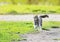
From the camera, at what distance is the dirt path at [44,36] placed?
962 cm

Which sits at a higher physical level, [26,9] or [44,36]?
[44,36]

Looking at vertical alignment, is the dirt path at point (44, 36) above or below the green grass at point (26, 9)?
above

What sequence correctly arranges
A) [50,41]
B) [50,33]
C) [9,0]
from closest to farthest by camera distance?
1. [50,41]
2. [50,33]
3. [9,0]

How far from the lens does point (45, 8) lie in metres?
21.4

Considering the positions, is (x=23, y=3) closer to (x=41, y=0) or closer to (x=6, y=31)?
(x=41, y=0)

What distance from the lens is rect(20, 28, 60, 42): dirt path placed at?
9.62m

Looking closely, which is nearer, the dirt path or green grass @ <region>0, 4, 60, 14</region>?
the dirt path

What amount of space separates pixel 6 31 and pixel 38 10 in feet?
30.9

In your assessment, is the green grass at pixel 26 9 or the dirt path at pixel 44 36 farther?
the green grass at pixel 26 9

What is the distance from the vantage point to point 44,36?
1033 centimetres

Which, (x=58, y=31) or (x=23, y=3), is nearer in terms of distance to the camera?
(x=58, y=31)

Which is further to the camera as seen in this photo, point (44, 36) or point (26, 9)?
point (26, 9)

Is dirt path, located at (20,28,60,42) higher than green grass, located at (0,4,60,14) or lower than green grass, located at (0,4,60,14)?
higher

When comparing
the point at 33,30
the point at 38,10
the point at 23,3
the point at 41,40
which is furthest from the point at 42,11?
the point at 41,40
